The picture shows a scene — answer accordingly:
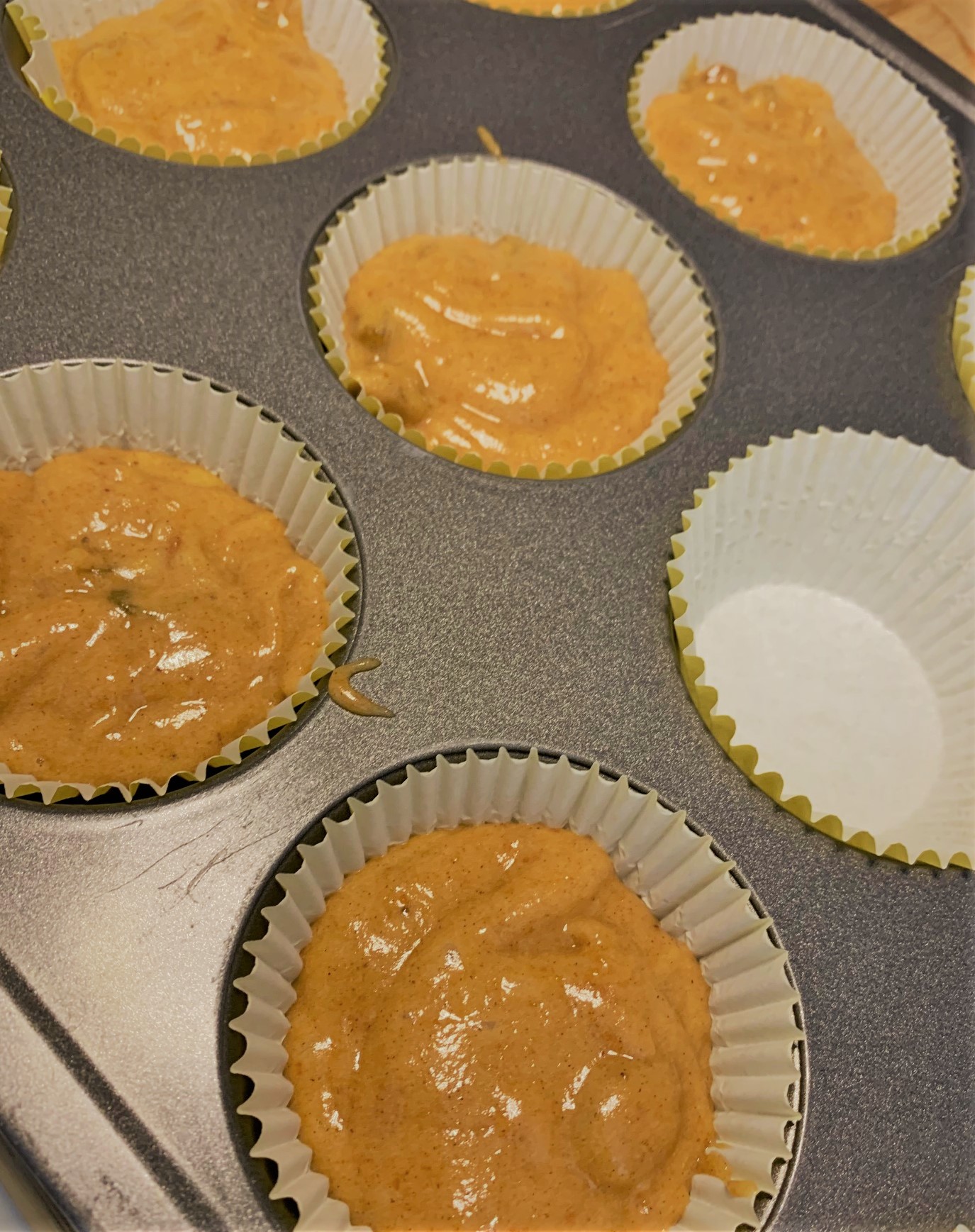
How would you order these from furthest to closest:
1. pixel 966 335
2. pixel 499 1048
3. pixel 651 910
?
A: 1. pixel 966 335
2. pixel 651 910
3. pixel 499 1048

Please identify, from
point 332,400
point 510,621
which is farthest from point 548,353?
point 510,621

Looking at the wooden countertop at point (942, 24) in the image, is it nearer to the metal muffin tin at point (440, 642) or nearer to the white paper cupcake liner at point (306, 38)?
the metal muffin tin at point (440, 642)

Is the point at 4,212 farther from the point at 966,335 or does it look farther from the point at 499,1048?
the point at 966,335

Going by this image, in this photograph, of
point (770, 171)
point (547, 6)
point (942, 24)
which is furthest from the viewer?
point (942, 24)

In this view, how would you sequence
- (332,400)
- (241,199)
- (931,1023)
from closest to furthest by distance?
(931,1023) → (332,400) → (241,199)

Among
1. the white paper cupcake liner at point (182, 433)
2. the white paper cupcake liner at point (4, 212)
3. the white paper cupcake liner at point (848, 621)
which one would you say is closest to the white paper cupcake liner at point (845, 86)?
the white paper cupcake liner at point (848, 621)

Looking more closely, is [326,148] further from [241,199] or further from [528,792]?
[528,792]

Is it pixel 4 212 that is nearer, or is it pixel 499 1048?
pixel 499 1048

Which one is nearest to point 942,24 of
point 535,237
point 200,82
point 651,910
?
point 535,237
